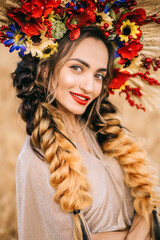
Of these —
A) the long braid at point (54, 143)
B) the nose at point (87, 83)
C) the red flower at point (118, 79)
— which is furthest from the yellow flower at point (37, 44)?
the red flower at point (118, 79)

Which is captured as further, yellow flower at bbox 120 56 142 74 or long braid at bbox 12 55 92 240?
yellow flower at bbox 120 56 142 74

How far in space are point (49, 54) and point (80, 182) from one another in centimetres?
81

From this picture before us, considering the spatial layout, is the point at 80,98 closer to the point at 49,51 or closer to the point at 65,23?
the point at 49,51

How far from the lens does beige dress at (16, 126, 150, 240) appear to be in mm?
1509

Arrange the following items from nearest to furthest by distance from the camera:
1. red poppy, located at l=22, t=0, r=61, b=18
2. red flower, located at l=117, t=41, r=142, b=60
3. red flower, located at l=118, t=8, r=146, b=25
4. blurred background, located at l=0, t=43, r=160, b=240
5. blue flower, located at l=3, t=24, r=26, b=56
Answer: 1. red poppy, located at l=22, t=0, r=61, b=18
2. blue flower, located at l=3, t=24, r=26, b=56
3. red flower, located at l=118, t=8, r=146, b=25
4. red flower, located at l=117, t=41, r=142, b=60
5. blurred background, located at l=0, t=43, r=160, b=240

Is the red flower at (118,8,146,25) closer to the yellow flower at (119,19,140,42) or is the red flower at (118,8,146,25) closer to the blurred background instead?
the yellow flower at (119,19,140,42)

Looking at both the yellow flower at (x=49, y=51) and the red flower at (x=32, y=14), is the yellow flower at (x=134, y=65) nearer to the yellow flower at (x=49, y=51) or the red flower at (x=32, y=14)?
the yellow flower at (x=49, y=51)

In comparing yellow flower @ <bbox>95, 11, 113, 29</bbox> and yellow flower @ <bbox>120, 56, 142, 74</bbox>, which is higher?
yellow flower @ <bbox>95, 11, 113, 29</bbox>

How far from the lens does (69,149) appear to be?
1655 mm

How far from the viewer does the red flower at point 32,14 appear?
4.79 feet

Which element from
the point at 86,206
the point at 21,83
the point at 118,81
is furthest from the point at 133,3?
the point at 86,206

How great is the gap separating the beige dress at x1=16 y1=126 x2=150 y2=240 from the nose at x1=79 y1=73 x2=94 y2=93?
421 mm

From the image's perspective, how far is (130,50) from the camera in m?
1.81

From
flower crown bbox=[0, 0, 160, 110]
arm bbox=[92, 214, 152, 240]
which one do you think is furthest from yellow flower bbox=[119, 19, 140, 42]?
arm bbox=[92, 214, 152, 240]
